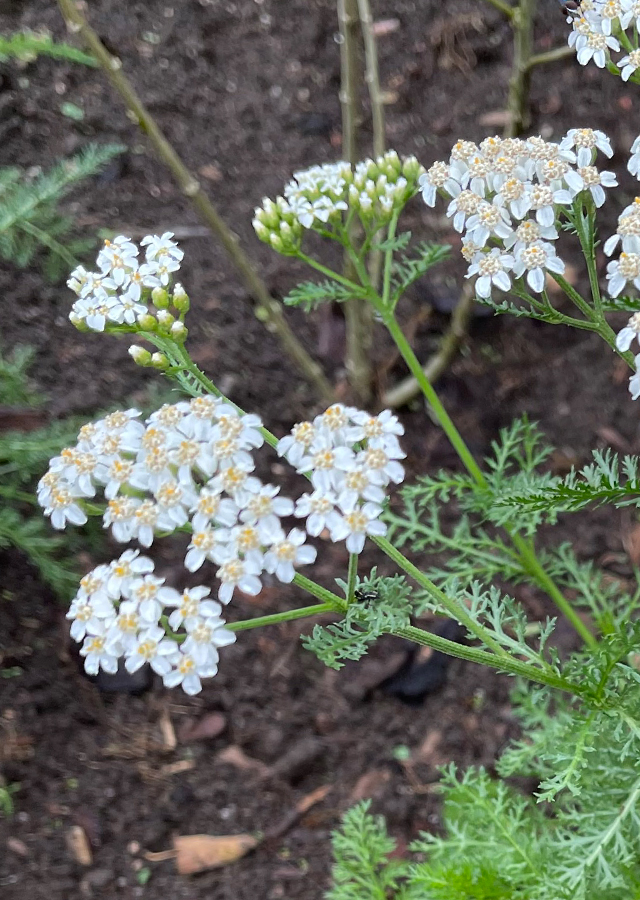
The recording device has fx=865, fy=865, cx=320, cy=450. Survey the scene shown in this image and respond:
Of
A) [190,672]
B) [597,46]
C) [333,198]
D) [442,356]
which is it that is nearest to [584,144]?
[597,46]

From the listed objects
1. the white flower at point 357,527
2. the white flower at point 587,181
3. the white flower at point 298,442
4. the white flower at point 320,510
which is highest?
the white flower at point 587,181

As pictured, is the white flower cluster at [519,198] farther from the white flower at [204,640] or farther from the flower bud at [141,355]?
the white flower at [204,640]

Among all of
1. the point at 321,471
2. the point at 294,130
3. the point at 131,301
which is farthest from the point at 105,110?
the point at 321,471

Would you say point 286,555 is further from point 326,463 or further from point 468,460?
point 468,460

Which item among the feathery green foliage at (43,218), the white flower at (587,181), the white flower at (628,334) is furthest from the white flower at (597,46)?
the feathery green foliage at (43,218)

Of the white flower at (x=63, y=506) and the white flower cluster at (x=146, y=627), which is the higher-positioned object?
the white flower at (x=63, y=506)

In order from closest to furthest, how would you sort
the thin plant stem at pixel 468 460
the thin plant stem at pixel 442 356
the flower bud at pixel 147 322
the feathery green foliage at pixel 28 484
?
the flower bud at pixel 147 322 → the thin plant stem at pixel 468 460 → the feathery green foliage at pixel 28 484 → the thin plant stem at pixel 442 356

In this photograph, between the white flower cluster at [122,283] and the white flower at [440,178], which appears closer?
the white flower cluster at [122,283]
